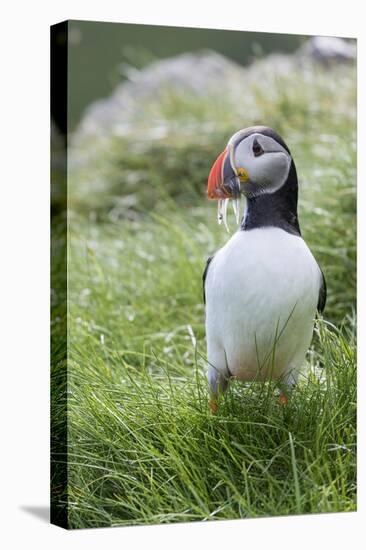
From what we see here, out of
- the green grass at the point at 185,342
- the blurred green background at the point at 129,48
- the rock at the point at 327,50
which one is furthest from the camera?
the blurred green background at the point at 129,48

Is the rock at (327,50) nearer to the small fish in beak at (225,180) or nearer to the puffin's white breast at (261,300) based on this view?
the small fish in beak at (225,180)

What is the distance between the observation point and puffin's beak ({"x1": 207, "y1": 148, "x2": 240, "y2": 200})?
409 centimetres

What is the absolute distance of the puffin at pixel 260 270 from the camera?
4.02m

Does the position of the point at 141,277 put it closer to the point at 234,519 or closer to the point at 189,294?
the point at 189,294

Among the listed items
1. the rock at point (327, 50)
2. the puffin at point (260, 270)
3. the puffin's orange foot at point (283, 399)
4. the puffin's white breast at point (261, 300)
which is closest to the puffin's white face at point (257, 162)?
the puffin at point (260, 270)

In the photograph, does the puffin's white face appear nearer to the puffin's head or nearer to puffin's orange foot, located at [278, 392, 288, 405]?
the puffin's head

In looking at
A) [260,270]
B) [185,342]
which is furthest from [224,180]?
[185,342]

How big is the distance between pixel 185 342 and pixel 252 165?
174cm

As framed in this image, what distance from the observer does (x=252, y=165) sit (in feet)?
13.4

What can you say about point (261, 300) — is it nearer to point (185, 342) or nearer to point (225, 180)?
point (225, 180)

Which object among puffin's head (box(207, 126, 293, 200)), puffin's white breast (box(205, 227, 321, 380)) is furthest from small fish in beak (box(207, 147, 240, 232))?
puffin's white breast (box(205, 227, 321, 380))

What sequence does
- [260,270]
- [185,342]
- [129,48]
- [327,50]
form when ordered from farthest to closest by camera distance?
[129,48] < [327,50] < [185,342] < [260,270]

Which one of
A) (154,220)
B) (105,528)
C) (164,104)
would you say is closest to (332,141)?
(154,220)

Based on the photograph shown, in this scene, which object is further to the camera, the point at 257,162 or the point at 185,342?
the point at 185,342
